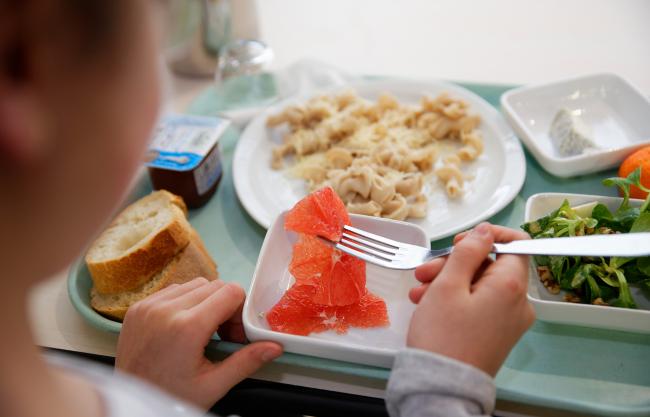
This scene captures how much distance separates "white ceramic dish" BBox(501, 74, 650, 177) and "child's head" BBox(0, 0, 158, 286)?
38.0 inches

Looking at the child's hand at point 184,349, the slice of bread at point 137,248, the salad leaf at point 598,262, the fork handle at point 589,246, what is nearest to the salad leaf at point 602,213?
the salad leaf at point 598,262

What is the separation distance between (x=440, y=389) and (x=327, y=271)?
29 cm

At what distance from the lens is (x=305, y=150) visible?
1.30 meters

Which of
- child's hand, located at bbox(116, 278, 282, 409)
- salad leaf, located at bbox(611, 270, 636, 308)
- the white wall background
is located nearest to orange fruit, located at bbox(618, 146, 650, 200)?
salad leaf, located at bbox(611, 270, 636, 308)

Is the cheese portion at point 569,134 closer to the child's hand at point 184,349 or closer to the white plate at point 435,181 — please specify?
the white plate at point 435,181

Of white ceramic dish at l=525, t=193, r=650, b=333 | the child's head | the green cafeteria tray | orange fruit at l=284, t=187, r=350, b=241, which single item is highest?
the child's head

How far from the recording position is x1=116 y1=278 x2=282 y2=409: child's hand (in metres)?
0.76

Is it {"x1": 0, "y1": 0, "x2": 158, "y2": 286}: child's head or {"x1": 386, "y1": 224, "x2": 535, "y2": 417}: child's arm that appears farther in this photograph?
{"x1": 386, "y1": 224, "x2": 535, "y2": 417}: child's arm

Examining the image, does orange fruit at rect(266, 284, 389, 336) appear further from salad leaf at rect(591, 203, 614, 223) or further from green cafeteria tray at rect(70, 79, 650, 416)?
salad leaf at rect(591, 203, 614, 223)

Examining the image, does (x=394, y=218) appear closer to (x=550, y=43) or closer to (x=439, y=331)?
(x=439, y=331)

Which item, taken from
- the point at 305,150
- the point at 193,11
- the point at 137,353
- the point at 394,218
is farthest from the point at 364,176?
the point at 193,11

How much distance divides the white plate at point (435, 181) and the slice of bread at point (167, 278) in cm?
15

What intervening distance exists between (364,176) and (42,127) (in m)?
0.78

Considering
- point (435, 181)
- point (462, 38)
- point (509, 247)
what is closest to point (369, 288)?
point (509, 247)
